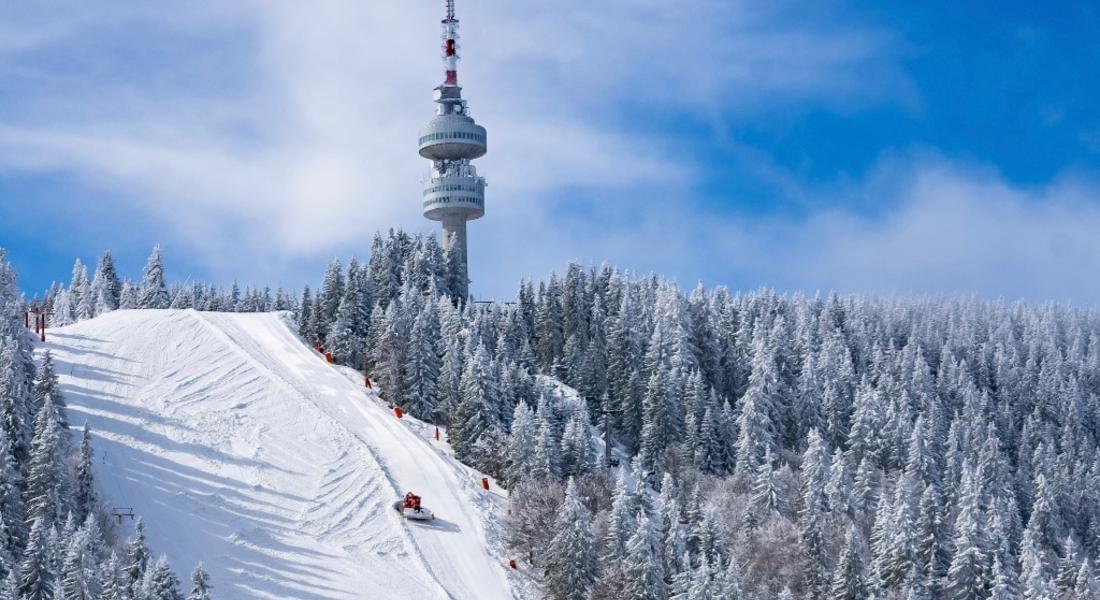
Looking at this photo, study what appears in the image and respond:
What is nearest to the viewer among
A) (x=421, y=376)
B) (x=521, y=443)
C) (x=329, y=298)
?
(x=521, y=443)

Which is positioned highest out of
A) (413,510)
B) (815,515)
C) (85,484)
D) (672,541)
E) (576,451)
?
(576,451)

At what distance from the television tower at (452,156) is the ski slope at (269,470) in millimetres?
37564

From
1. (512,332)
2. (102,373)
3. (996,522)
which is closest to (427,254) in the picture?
(512,332)

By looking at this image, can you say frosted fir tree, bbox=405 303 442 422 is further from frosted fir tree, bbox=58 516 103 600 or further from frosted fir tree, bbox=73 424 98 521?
frosted fir tree, bbox=58 516 103 600

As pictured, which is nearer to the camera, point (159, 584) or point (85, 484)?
point (159, 584)

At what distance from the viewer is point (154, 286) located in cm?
13200

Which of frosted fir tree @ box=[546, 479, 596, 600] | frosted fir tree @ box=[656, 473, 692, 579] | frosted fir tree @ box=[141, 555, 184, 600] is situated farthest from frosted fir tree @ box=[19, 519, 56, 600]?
frosted fir tree @ box=[656, 473, 692, 579]

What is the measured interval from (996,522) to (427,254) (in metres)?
60.2

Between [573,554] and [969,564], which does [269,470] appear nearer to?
[573,554]

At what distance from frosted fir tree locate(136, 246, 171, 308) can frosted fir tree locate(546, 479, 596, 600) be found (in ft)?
244

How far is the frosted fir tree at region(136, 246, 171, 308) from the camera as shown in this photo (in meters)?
130

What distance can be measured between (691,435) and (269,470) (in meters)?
31.6

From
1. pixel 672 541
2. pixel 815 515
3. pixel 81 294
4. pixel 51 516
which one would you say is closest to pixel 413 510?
pixel 672 541

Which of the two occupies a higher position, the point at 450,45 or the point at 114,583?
the point at 450,45
